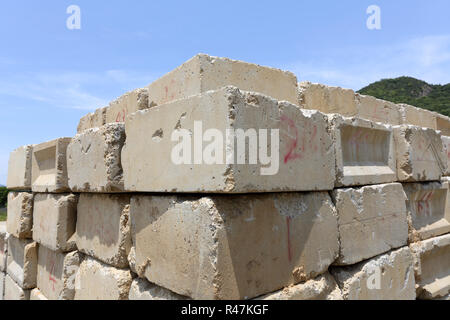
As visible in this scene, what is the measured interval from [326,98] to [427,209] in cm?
155

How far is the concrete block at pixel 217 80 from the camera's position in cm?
183

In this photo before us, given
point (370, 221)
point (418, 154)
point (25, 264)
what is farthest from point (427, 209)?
point (25, 264)

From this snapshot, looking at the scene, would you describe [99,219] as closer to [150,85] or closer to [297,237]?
[150,85]

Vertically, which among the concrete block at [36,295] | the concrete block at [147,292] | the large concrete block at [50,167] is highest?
the large concrete block at [50,167]

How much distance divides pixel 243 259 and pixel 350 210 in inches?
40.8

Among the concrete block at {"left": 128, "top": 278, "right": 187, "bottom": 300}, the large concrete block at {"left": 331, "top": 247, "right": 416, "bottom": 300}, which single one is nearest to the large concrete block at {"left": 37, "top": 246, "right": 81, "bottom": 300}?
the concrete block at {"left": 128, "top": 278, "right": 187, "bottom": 300}

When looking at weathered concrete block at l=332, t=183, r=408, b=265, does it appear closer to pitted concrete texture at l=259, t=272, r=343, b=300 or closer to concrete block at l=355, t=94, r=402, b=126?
pitted concrete texture at l=259, t=272, r=343, b=300

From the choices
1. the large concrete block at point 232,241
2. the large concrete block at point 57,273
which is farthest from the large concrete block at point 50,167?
the large concrete block at point 232,241

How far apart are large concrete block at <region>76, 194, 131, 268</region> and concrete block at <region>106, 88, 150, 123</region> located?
0.68 meters

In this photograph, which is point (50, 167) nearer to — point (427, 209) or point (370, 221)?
point (370, 221)

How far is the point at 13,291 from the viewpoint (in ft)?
11.6

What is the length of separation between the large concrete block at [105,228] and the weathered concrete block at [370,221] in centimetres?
137

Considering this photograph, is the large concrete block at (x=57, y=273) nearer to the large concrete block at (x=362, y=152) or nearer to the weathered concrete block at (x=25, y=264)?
the weathered concrete block at (x=25, y=264)

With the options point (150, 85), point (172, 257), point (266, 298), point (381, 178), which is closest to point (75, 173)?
point (150, 85)
